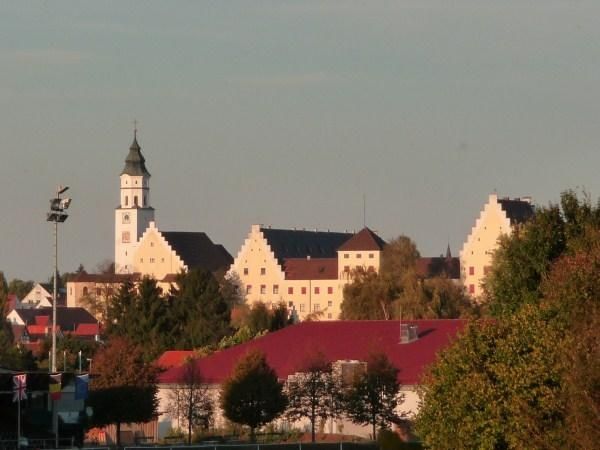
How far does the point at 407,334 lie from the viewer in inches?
2963

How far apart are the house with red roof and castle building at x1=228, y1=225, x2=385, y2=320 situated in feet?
338

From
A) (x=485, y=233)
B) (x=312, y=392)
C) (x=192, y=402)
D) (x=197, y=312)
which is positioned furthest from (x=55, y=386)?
(x=485, y=233)

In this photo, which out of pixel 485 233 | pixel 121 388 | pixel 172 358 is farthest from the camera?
pixel 485 233

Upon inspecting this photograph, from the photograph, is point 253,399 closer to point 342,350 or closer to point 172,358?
point 342,350

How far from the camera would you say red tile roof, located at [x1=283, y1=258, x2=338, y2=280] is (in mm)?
189375

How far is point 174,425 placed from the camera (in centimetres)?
7400

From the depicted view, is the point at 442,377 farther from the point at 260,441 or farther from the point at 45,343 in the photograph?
the point at 45,343

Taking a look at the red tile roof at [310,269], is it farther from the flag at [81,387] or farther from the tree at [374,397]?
the flag at [81,387]

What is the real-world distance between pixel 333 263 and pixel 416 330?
11588 cm

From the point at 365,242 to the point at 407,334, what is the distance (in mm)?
109677

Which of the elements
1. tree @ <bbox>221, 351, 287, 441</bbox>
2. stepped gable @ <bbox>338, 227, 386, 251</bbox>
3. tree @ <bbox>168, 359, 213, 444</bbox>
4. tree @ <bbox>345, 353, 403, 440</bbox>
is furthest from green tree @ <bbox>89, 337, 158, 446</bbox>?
stepped gable @ <bbox>338, 227, 386, 251</bbox>

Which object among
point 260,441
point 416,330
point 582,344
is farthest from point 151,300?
point 582,344

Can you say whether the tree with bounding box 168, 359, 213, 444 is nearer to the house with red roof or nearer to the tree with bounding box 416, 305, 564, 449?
the house with red roof

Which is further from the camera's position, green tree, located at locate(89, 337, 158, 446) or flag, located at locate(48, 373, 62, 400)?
green tree, located at locate(89, 337, 158, 446)
